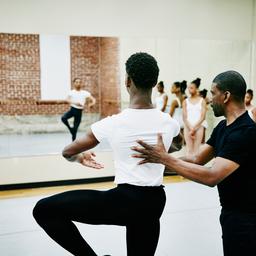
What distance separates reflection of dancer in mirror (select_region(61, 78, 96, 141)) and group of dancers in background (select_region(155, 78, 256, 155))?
3.81 ft

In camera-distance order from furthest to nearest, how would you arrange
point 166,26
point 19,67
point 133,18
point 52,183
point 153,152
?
point 19,67, point 166,26, point 133,18, point 52,183, point 153,152

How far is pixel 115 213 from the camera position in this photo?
1737 mm

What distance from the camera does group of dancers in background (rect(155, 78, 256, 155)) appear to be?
550 cm

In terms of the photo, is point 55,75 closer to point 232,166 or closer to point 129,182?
point 129,182

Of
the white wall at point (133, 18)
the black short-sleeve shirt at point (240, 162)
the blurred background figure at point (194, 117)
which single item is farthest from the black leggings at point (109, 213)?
the blurred background figure at point (194, 117)

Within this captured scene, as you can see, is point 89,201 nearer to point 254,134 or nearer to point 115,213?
point 115,213

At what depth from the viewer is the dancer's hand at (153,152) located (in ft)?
5.39

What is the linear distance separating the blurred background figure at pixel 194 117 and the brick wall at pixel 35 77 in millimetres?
1192

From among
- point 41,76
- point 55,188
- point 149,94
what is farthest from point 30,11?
point 149,94

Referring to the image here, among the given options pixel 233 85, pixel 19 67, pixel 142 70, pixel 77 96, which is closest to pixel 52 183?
pixel 77 96

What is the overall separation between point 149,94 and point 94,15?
12.0 ft

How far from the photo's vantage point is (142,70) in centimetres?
174

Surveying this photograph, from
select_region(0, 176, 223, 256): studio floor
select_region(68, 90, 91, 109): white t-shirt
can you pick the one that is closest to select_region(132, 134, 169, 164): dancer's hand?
select_region(0, 176, 223, 256): studio floor

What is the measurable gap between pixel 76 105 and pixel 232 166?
4.30 m
